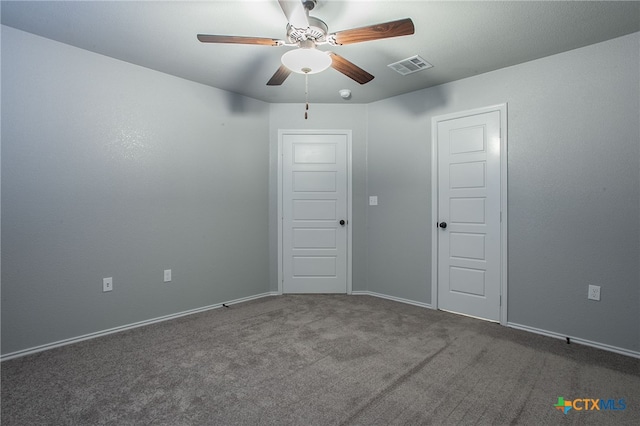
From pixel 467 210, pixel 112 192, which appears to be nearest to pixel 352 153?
pixel 467 210

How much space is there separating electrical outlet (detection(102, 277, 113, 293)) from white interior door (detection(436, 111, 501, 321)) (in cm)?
337

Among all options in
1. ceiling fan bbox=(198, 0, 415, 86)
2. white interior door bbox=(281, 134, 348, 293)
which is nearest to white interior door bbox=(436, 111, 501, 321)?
white interior door bbox=(281, 134, 348, 293)

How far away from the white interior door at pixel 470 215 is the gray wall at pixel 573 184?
0.15m

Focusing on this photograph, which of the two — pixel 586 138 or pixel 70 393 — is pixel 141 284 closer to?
pixel 70 393

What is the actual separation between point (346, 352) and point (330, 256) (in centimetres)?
188

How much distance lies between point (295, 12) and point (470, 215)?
2.63m

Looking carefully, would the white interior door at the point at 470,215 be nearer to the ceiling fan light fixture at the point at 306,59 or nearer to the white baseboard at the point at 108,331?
the ceiling fan light fixture at the point at 306,59

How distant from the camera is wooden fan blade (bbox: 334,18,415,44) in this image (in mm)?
1934

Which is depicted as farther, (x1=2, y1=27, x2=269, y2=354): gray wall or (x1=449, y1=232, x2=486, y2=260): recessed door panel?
(x1=449, y1=232, x2=486, y2=260): recessed door panel

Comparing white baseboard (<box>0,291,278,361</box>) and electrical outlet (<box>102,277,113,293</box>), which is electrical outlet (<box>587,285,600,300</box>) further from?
electrical outlet (<box>102,277,113,293</box>)

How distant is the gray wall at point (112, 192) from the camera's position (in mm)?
2570

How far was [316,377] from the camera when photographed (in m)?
2.21

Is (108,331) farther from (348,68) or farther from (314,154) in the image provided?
(348,68)

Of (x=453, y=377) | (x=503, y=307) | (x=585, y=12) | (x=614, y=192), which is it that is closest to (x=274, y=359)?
(x=453, y=377)
